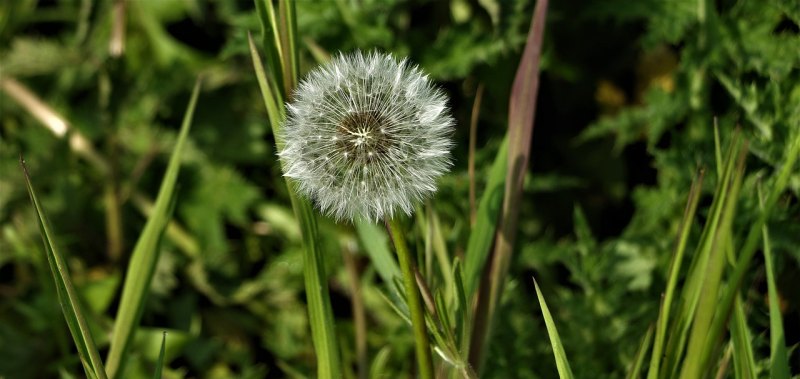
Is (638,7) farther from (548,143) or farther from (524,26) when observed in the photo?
(548,143)

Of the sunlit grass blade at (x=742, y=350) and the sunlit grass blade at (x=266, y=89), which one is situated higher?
the sunlit grass blade at (x=266, y=89)

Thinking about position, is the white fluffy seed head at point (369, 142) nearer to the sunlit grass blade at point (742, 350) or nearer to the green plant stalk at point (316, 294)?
the green plant stalk at point (316, 294)

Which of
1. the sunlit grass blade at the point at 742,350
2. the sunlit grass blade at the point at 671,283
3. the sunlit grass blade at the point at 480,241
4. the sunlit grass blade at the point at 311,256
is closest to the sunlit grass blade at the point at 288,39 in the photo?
the sunlit grass blade at the point at 311,256

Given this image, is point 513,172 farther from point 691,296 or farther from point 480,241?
point 691,296

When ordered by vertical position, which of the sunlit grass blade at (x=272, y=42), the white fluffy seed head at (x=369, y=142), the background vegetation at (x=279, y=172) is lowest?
the background vegetation at (x=279, y=172)

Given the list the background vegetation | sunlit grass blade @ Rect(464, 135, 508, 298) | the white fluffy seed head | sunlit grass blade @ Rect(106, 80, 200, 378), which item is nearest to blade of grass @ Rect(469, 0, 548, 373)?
sunlit grass blade @ Rect(464, 135, 508, 298)

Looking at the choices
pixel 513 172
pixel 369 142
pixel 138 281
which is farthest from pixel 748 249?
pixel 138 281

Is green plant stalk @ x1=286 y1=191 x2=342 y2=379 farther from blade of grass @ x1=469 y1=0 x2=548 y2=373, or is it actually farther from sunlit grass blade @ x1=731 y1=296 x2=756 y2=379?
sunlit grass blade @ x1=731 y1=296 x2=756 y2=379
